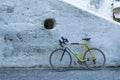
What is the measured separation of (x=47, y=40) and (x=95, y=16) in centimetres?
145

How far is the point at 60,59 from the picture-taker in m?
15.2

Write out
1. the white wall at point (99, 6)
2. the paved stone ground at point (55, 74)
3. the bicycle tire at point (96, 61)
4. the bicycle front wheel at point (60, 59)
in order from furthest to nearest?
the white wall at point (99, 6), the bicycle tire at point (96, 61), the bicycle front wheel at point (60, 59), the paved stone ground at point (55, 74)

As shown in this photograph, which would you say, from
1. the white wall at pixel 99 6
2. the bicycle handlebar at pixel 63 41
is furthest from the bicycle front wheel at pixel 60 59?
the white wall at pixel 99 6

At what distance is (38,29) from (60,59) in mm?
1003

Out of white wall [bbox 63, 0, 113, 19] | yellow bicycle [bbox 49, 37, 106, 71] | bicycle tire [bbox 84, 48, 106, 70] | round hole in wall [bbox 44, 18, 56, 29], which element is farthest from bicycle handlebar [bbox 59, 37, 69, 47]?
white wall [bbox 63, 0, 113, 19]

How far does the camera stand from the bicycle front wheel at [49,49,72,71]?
1508 centimetres

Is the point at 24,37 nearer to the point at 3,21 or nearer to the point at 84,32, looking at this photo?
the point at 3,21

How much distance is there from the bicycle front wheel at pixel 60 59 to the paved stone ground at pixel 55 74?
0.76ft

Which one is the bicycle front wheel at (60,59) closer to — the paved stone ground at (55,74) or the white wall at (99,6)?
the paved stone ground at (55,74)

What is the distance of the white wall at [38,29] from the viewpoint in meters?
15.1

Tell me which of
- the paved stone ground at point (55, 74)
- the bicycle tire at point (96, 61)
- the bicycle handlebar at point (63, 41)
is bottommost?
the paved stone ground at point (55, 74)

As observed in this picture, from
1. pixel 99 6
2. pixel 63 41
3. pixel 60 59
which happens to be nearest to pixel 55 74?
pixel 60 59

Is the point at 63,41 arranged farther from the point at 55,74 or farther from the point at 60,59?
the point at 55,74

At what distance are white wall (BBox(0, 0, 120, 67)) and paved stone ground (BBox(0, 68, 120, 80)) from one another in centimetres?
44
